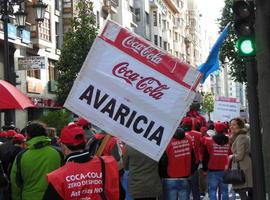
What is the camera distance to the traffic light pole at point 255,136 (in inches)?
350

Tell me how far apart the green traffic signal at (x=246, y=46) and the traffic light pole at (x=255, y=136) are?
0.11 metres

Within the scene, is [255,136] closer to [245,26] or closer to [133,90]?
[245,26]

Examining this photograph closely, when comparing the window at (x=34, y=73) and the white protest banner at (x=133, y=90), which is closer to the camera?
the white protest banner at (x=133, y=90)

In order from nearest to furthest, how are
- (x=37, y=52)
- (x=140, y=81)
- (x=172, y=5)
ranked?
(x=140, y=81) < (x=37, y=52) < (x=172, y=5)

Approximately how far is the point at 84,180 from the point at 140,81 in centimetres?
131

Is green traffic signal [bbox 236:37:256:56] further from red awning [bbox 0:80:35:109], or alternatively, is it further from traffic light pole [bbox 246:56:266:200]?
red awning [bbox 0:80:35:109]

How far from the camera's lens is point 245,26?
30.1 ft

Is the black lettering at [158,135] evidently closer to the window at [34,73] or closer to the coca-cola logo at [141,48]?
the coca-cola logo at [141,48]

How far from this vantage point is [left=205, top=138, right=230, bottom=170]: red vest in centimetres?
1048

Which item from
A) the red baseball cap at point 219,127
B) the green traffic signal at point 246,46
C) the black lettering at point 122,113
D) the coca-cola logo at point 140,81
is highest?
the green traffic signal at point 246,46

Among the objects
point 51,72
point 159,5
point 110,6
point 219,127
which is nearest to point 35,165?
point 219,127

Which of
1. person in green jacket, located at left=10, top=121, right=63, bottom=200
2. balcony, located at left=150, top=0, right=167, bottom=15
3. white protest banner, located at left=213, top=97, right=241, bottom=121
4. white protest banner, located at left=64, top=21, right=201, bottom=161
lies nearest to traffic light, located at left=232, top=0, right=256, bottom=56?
white protest banner, located at left=64, top=21, right=201, bottom=161

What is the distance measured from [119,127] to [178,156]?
322 centimetres

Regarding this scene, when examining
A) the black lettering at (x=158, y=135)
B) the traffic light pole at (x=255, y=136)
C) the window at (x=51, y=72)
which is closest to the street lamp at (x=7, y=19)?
the traffic light pole at (x=255, y=136)
